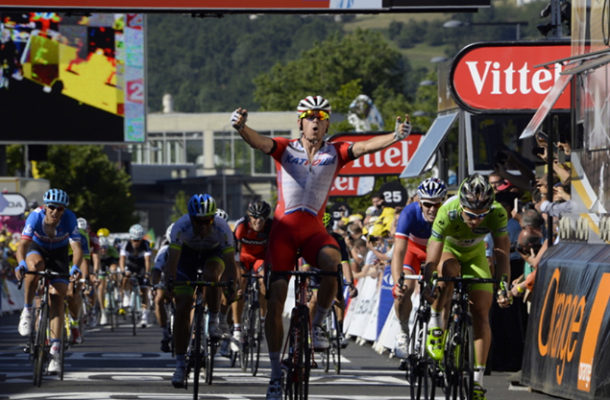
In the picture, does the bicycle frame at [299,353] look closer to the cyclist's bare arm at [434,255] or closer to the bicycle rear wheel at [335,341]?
the cyclist's bare arm at [434,255]

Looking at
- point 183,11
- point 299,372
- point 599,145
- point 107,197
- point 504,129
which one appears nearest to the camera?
point 299,372

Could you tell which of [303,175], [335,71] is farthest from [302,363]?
[335,71]

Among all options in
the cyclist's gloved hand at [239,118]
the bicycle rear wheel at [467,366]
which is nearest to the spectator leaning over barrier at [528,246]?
the bicycle rear wheel at [467,366]

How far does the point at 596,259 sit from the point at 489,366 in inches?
151

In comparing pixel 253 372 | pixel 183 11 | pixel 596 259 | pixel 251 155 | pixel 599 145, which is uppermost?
pixel 251 155

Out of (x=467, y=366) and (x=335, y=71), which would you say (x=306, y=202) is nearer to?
(x=467, y=366)

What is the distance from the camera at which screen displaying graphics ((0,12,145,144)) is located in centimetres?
3064

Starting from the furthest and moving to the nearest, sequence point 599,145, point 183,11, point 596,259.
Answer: point 183,11
point 599,145
point 596,259

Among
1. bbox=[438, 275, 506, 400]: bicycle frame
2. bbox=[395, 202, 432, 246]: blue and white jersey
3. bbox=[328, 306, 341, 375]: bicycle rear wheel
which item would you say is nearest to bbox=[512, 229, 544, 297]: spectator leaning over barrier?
bbox=[395, 202, 432, 246]: blue and white jersey

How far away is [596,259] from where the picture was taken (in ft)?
35.4

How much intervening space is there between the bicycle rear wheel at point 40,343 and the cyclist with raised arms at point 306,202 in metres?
3.61

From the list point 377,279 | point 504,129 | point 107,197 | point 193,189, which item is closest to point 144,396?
point 377,279

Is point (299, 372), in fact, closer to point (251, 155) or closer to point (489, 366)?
point (489, 366)

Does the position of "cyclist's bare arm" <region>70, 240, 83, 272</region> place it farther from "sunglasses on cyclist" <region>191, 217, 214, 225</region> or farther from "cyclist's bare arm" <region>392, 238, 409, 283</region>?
"cyclist's bare arm" <region>392, 238, 409, 283</region>
